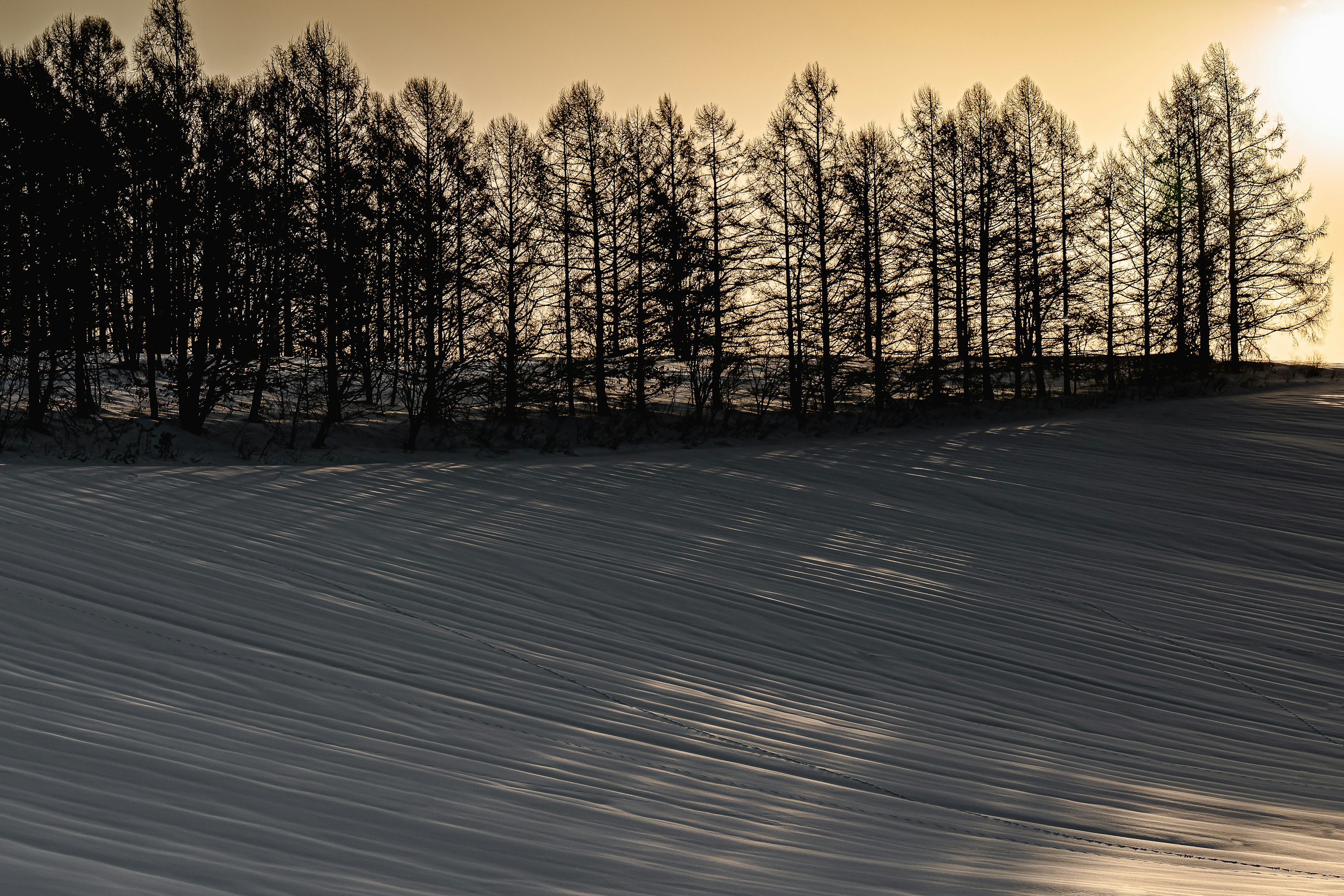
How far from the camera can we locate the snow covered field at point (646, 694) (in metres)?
2.90

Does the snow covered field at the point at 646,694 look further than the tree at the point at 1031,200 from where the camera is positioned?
No

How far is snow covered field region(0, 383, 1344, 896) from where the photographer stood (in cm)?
290

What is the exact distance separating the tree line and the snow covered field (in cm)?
930

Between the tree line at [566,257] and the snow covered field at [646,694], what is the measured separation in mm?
9300

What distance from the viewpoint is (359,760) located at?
11.6 feet

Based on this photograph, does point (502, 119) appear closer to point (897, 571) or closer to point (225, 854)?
point (897, 571)

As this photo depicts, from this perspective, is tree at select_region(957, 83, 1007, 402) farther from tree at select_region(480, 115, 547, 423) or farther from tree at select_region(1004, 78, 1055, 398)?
tree at select_region(480, 115, 547, 423)

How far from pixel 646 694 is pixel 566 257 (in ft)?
A: 65.5

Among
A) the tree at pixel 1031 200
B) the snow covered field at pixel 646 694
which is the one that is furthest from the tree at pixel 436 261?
the tree at pixel 1031 200

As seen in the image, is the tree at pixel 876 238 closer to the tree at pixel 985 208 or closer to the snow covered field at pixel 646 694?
the tree at pixel 985 208

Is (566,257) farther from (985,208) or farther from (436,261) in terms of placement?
(985,208)

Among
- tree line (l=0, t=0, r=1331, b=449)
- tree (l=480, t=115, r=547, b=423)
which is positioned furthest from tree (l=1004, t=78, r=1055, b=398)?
tree (l=480, t=115, r=547, b=423)

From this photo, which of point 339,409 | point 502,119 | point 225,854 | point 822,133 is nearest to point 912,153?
point 822,133

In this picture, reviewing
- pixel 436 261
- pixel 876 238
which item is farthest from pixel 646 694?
pixel 876 238
